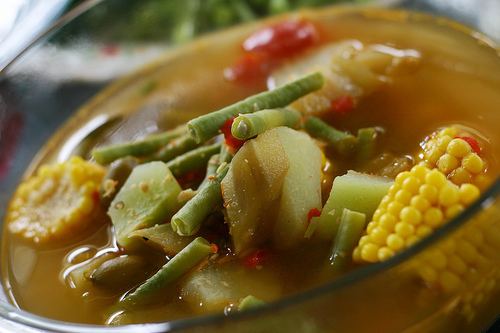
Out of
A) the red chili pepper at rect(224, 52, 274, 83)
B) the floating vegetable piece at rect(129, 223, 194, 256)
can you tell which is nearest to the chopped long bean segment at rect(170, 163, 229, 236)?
the floating vegetable piece at rect(129, 223, 194, 256)

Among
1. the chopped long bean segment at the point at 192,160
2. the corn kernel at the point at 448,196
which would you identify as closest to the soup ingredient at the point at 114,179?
the chopped long bean segment at the point at 192,160

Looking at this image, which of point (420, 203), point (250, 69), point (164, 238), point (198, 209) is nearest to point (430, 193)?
point (420, 203)

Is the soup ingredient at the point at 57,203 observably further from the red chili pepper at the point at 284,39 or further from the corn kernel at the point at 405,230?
the corn kernel at the point at 405,230

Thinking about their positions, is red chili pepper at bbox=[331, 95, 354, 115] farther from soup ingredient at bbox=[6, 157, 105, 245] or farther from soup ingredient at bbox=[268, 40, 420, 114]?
soup ingredient at bbox=[6, 157, 105, 245]

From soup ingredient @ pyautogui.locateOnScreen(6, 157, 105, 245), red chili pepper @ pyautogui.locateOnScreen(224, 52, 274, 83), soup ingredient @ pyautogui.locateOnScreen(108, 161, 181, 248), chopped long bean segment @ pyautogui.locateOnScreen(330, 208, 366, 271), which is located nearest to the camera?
chopped long bean segment @ pyautogui.locateOnScreen(330, 208, 366, 271)

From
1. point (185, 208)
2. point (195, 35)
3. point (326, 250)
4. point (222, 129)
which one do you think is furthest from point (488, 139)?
point (195, 35)

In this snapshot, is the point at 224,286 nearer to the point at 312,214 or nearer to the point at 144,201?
the point at 312,214

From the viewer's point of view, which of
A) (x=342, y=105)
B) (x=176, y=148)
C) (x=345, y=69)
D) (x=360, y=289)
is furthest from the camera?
(x=345, y=69)
